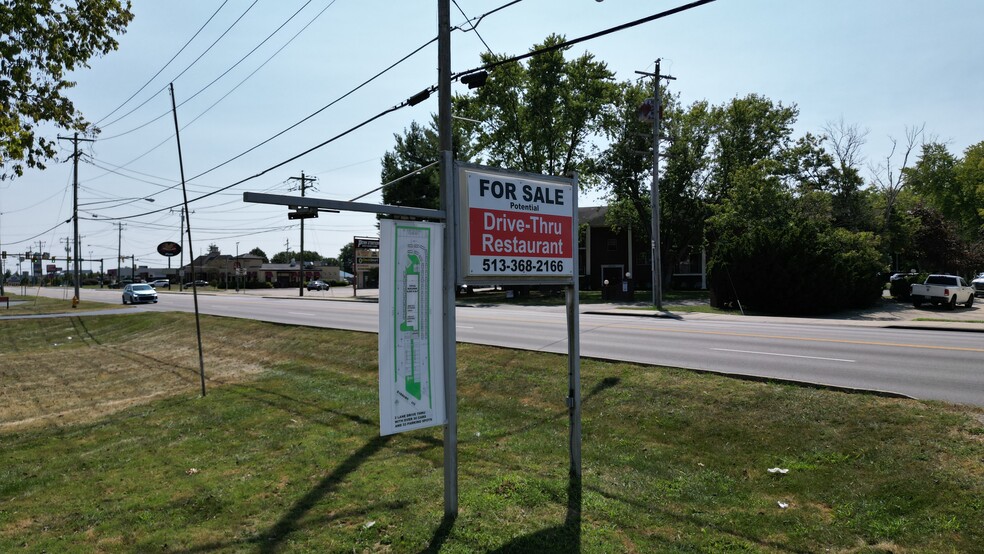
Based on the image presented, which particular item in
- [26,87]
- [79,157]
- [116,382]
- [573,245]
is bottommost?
[116,382]

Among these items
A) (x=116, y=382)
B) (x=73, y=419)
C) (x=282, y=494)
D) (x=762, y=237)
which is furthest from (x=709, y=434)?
(x=762, y=237)

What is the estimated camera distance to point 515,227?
5648mm

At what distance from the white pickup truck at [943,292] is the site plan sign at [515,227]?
31126mm

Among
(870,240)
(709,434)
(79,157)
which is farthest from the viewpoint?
(79,157)

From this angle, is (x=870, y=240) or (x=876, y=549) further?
(x=870, y=240)

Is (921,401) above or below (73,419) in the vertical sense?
above

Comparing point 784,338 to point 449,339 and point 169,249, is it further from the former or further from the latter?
point 169,249

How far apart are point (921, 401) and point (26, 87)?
15.5m

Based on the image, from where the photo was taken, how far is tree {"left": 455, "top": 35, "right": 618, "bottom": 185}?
43.9 metres

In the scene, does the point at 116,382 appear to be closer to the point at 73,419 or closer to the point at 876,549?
the point at 73,419

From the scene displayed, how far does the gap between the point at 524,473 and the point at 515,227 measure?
2545 mm

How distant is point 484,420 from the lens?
26.9 ft

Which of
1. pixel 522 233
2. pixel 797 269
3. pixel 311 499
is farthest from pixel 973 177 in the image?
pixel 311 499

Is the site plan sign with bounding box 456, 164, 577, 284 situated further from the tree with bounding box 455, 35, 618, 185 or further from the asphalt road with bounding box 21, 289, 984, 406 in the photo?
the tree with bounding box 455, 35, 618, 185
